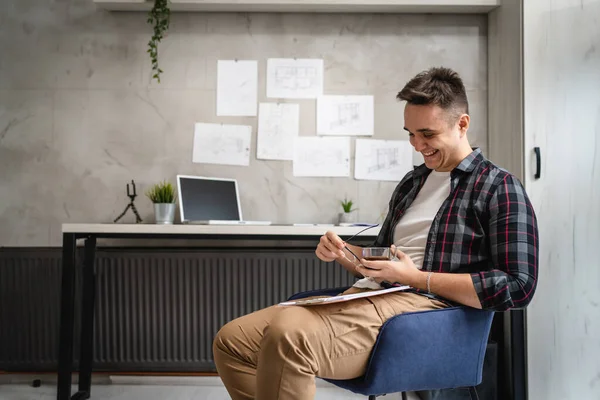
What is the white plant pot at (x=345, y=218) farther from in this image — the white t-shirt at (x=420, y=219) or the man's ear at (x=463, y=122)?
the man's ear at (x=463, y=122)

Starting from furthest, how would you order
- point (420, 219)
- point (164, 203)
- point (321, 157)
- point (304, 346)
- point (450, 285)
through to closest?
1. point (321, 157)
2. point (164, 203)
3. point (420, 219)
4. point (450, 285)
5. point (304, 346)

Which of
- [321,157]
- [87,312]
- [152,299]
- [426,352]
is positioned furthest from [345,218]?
[426,352]

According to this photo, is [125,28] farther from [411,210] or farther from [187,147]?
[411,210]

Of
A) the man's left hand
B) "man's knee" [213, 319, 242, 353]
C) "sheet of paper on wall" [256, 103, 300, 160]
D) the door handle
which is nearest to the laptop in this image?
"sheet of paper on wall" [256, 103, 300, 160]

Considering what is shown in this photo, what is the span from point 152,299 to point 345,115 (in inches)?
55.8

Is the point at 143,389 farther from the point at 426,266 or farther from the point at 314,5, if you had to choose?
the point at 314,5

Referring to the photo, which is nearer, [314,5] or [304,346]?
[304,346]

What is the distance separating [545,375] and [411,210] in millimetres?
1268

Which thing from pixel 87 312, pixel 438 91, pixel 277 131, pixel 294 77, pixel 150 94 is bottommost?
pixel 87 312

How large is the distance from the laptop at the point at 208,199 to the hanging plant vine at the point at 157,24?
604 millimetres

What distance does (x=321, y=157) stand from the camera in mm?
3012

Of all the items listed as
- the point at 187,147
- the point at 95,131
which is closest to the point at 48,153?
the point at 95,131

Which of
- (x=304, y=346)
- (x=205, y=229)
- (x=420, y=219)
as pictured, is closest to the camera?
(x=304, y=346)

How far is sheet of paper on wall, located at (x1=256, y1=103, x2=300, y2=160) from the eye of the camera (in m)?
3.01
